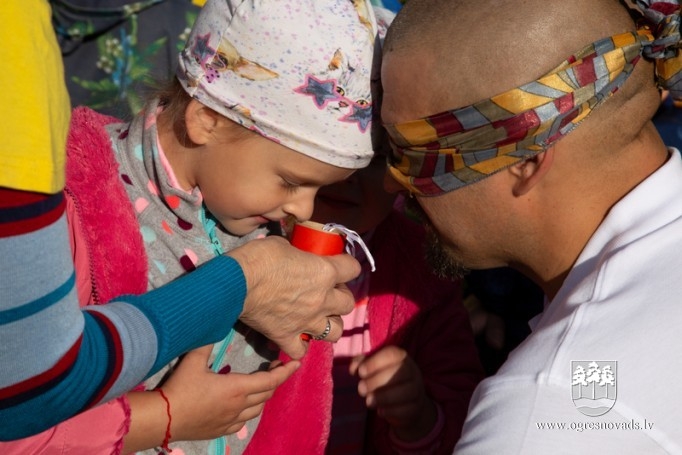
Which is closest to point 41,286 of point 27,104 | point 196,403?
point 27,104

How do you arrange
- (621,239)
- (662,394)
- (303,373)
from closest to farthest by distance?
(662,394) → (621,239) → (303,373)

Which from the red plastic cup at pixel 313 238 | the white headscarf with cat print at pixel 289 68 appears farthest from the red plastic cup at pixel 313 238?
the white headscarf with cat print at pixel 289 68

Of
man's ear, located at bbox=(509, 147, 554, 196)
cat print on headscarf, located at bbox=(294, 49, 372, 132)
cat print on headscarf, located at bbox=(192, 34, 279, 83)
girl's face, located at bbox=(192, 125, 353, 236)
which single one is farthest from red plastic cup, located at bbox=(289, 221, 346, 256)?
man's ear, located at bbox=(509, 147, 554, 196)

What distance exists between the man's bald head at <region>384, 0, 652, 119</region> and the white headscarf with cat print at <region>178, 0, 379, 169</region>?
0.59 feet

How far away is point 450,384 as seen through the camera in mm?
3012

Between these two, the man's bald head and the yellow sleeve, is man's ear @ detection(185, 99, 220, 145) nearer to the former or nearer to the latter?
the man's bald head

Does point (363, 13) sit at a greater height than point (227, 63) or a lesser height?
greater

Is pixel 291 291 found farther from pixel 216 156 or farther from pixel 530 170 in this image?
pixel 530 170

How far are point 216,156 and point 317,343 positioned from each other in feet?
2.74

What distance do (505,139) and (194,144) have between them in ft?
3.08

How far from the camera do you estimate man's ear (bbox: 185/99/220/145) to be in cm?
245

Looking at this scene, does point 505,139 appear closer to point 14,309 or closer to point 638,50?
point 638,50

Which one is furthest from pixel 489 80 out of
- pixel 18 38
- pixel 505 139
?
pixel 18 38

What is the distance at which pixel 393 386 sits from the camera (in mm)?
2775
